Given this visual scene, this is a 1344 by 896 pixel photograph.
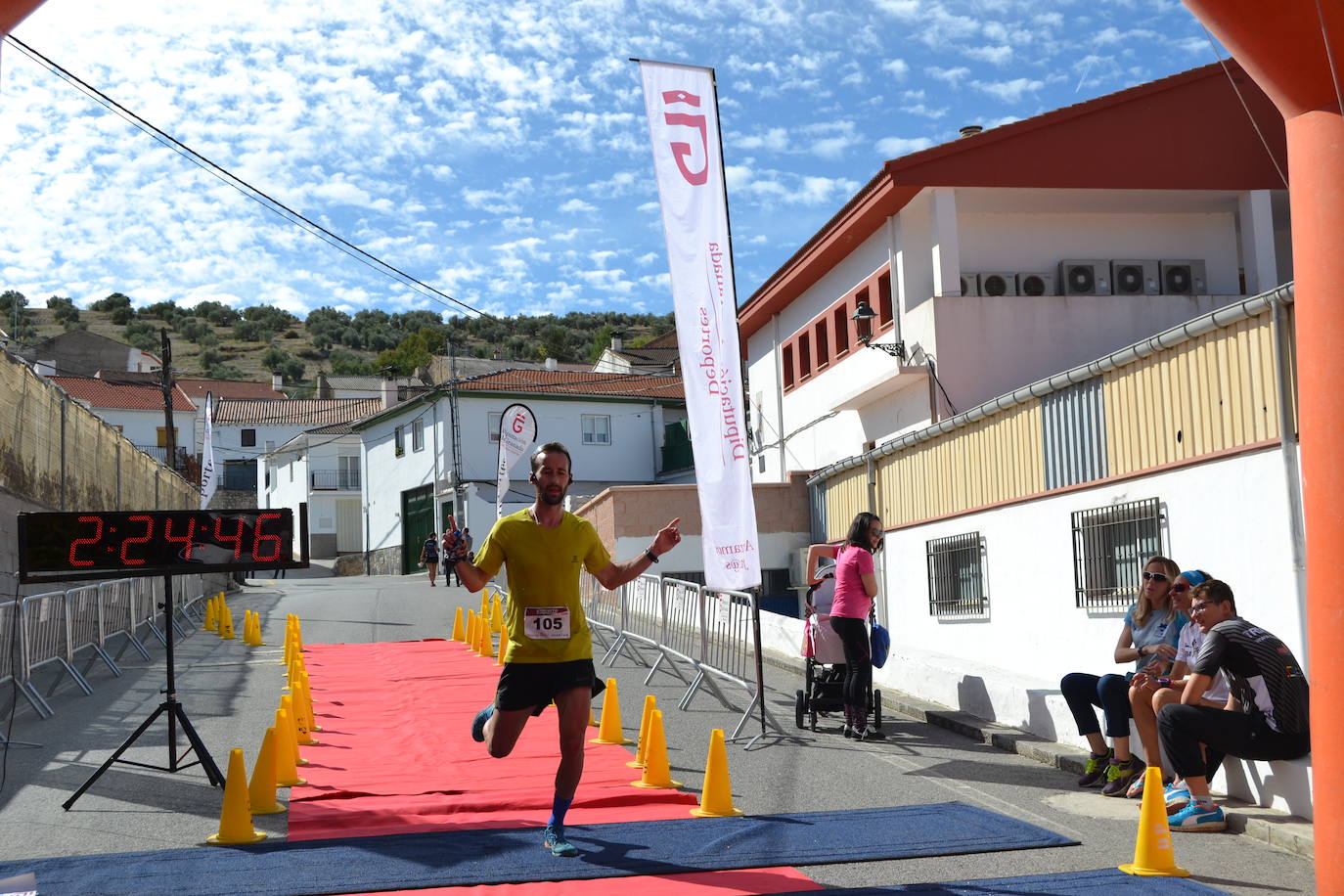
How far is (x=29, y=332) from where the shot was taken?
116 metres

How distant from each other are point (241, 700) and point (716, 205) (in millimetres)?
7050

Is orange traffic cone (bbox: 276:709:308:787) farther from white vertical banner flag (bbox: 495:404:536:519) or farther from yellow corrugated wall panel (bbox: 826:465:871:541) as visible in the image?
white vertical banner flag (bbox: 495:404:536:519)

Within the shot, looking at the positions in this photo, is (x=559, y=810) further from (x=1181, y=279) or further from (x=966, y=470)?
(x=1181, y=279)

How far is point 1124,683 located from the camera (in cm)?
884

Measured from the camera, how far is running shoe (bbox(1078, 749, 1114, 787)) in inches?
351

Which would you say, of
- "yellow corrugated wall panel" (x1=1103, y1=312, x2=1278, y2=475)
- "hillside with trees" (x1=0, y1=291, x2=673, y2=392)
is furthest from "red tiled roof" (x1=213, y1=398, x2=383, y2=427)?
"yellow corrugated wall panel" (x1=1103, y1=312, x2=1278, y2=475)

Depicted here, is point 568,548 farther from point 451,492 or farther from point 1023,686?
point 451,492

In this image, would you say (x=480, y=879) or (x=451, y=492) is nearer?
(x=480, y=879)

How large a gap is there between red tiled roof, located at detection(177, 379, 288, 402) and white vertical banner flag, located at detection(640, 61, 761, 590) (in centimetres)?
8742

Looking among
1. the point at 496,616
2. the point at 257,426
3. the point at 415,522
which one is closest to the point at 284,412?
the point at 257,426

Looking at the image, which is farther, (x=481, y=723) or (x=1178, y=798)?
(x=1178, y=798)

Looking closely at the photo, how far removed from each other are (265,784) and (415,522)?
43062 mm

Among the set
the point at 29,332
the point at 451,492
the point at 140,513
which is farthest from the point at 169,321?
the point at 140,513

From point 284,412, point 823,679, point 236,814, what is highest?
point 284,412
